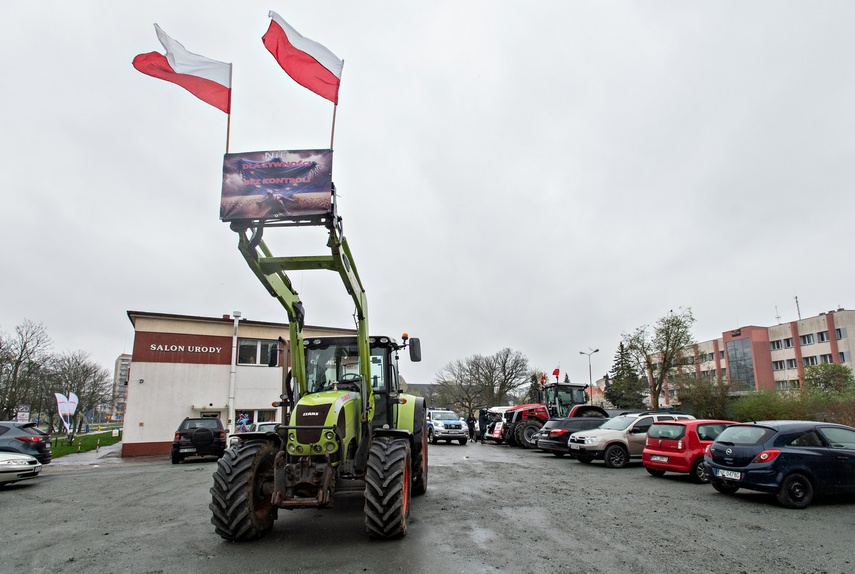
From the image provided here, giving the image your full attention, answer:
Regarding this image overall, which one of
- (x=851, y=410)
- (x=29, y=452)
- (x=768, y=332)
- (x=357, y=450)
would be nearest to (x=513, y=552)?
(x=357, y=450)

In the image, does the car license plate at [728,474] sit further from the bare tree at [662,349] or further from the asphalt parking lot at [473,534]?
the bare tree at [662,349]

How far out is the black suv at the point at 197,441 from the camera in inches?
754

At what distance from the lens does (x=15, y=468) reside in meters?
12.1

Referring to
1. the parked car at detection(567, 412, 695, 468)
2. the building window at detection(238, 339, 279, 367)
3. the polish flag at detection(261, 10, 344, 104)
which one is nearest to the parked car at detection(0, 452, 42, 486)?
the polish flag at detection(261, 10, 344, 104)

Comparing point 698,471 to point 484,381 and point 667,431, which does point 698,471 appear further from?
point 484,381

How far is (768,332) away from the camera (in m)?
69.8

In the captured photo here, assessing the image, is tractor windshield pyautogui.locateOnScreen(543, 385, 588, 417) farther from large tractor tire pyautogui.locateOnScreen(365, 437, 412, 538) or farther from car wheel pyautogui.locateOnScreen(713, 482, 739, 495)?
large tractor tire pyautogui.locateOnScreen(365, 437, 412, 538)

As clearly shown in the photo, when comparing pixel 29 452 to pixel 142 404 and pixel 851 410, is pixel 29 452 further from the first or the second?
pixel 851 410

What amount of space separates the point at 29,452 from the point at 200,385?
12.9 meters

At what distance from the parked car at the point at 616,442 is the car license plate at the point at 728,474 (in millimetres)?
6162

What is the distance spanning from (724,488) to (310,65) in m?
10.3

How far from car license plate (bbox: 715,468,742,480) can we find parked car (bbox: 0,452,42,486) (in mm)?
14532

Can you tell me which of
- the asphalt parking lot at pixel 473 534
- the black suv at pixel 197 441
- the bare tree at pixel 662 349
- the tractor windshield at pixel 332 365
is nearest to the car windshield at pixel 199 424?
the black suv at pixel 197 441

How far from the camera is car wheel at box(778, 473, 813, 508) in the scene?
28.3ft
